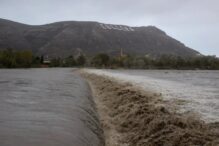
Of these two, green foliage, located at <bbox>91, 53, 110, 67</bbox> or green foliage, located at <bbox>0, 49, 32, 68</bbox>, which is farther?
green foliage, located at <bbox>91, 53, 110, 67</bbox>

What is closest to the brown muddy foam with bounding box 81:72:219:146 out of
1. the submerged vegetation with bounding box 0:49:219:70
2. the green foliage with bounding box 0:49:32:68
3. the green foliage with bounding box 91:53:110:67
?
the green foliage with bounding box 0:49:32:68

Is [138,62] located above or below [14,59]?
above

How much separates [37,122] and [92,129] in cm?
170

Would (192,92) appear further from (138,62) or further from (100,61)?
(138,62)

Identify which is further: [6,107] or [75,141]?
[6,107]

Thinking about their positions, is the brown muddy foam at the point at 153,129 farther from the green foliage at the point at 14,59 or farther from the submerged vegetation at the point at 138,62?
the submerged vegetation at the point at 138,62

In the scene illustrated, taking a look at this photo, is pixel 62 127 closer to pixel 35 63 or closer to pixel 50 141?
pixel 50 141

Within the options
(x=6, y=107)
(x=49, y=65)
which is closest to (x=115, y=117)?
(x=6, y=107)

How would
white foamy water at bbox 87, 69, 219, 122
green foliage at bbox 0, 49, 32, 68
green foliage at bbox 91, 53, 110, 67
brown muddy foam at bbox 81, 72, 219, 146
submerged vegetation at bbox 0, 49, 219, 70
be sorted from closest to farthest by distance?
brown muddy foam at bbox 81, 72, 219, 146 < white foamy water at bbox 87, 69, 219, 122 < green foliage at bbox 0, 49, 32, 68 < submerged vegetation at bbox 0, 49, 219, 70 < green foliage at bbox 91, 53, 110, 67

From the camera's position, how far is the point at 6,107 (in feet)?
49.8

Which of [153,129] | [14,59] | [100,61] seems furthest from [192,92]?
[100,61]

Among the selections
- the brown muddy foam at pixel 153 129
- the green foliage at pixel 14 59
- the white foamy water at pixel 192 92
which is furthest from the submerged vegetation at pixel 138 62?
the brown muddy foam at pixel 153 129

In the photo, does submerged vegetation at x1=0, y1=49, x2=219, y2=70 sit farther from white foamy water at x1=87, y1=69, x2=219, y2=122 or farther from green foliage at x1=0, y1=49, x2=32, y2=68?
white foamy water at x1=87, y1=69, x2=219, y2=122

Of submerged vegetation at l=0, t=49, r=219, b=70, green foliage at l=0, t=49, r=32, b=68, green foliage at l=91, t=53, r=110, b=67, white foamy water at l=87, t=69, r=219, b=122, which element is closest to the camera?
white foamy water at l=87, t=69, r=219, b=122
